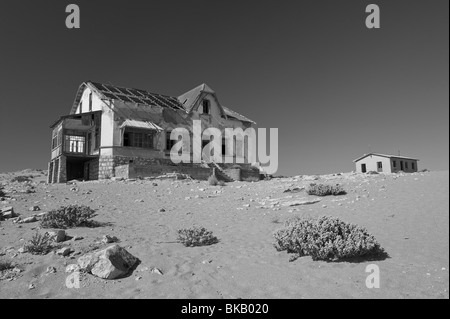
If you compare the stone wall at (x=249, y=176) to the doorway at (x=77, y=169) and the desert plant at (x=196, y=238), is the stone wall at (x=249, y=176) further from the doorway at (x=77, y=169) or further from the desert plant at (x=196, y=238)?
the desert plant at (x=196, y=238)

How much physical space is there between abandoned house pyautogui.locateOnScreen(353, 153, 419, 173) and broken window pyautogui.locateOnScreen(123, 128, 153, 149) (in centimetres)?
2930

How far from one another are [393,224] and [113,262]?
21.7ft

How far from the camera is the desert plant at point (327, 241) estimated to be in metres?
6.01

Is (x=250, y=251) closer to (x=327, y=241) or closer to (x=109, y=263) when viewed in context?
(x=327, y=241)

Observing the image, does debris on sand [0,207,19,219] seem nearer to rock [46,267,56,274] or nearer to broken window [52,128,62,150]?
rock [46,267,56,274]

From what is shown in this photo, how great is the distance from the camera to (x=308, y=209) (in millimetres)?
10625

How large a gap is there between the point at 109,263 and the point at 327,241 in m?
4.21

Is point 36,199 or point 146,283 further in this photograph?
point 36,199

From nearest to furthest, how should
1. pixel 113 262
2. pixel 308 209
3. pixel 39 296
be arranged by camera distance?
pixel 39 296, pixel 113 262, pixel 308 209

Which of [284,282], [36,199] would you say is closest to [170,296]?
[284,282]

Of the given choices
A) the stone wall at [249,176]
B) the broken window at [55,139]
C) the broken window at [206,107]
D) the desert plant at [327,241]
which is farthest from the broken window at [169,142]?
the desert plant at [327,241]

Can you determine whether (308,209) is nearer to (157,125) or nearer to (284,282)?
(284,282)
